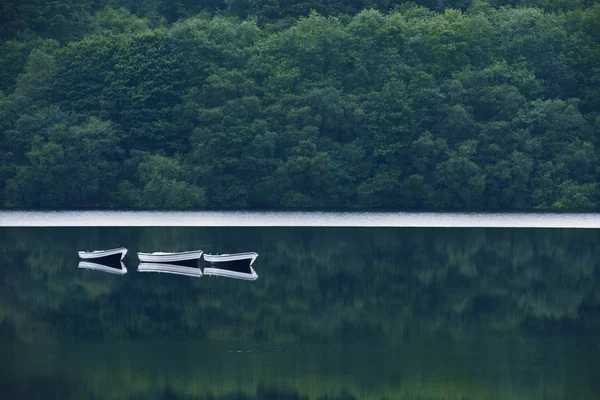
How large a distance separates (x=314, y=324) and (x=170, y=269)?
47.0ft

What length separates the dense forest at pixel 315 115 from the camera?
89375mm

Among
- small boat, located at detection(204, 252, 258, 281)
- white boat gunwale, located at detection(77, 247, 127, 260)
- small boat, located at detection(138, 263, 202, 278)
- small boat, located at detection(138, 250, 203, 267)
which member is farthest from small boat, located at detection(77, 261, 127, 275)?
small boat, located at detection(204, 252, 258, 281)

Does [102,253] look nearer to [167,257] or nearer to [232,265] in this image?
[167,257]

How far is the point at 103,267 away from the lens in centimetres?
5641

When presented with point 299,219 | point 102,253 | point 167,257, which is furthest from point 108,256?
point 299,219

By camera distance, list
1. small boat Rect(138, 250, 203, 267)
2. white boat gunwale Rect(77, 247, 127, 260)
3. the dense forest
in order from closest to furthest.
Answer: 1. small boat Rect(138, 250, 203, 267)
2. white boat gunwale Rect(77, 247, 127, 260)
3. the dense forest

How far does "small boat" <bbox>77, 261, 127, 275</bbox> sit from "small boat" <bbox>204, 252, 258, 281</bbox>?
12.8ft

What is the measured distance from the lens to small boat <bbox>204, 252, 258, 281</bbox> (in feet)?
179

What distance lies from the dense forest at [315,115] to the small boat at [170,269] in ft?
109

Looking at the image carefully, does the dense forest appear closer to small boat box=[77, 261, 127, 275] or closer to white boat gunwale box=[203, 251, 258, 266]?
small boat box=[77, 261, 127, 275]

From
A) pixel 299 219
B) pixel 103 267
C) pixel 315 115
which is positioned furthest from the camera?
pixel 315 115

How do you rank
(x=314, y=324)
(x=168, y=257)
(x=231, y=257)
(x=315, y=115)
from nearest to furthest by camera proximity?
(x=314, y=324), (x=231, y=257), (x=168, y=257), (x=315, y=115)

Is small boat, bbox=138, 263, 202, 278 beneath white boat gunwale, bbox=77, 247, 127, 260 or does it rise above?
beneath

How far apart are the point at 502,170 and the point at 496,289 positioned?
38.8 meters
